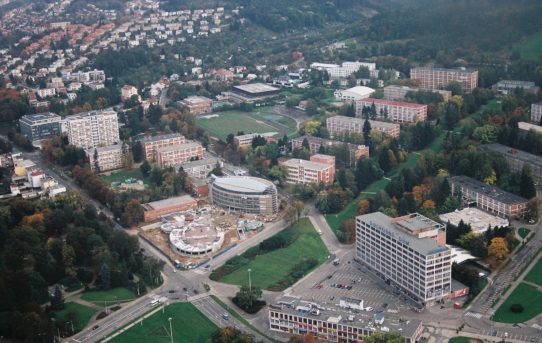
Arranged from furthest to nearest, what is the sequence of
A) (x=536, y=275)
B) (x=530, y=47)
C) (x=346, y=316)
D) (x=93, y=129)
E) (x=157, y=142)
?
(x=530, y=47)
(x=93, y=129)
(x=157, y=142)
(x=536, y=275)
(x=346, y=316)

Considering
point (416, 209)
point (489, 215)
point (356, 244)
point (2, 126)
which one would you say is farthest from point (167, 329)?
point (2, 126)

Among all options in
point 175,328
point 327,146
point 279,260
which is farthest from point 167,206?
point 175,328

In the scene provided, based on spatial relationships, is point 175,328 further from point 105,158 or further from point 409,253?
point 105,158

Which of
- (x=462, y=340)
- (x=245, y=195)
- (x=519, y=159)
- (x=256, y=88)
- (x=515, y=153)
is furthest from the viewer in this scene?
(x=256, y=88)

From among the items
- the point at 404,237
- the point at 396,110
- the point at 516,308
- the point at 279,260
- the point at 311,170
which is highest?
the point at 404,237

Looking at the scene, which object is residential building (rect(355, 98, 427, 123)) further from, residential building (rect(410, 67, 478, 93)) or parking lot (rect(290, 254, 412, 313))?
parking lot (rect(290, 254, 412, 313))

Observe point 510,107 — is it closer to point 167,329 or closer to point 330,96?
point 330,96

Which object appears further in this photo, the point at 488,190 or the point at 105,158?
the point at 105,158
